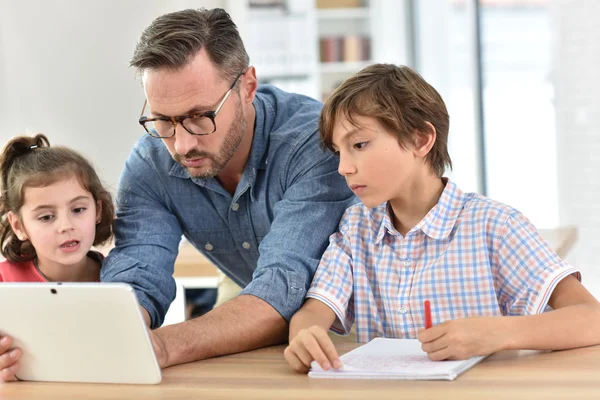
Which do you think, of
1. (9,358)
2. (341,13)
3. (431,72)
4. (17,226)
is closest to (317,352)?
(9,358)

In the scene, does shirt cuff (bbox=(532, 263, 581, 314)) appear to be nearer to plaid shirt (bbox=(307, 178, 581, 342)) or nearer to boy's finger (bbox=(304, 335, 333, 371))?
plaid shirt (bbox=(307, 178, 581, 342))

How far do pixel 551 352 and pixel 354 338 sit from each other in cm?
56

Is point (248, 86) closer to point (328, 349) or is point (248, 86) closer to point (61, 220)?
point (61, 220)

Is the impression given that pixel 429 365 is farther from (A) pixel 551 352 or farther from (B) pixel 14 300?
(B) pixel 14 300

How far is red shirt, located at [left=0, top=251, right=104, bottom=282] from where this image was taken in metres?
1.91

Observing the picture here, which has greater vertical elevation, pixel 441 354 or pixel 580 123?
pixel 441 354

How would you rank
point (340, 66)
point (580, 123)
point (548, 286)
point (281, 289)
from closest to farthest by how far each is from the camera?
point (548, 286), point (281, 289), point (580, 123), point (340, 66)

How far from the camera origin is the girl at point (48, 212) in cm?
183

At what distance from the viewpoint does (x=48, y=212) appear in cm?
184

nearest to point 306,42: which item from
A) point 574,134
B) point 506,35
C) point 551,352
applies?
point 506,35

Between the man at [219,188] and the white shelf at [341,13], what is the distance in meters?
4.32

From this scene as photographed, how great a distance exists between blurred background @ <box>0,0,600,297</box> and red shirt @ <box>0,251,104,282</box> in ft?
3.68

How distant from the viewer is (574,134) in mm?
3992

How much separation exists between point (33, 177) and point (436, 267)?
2.94 feet
